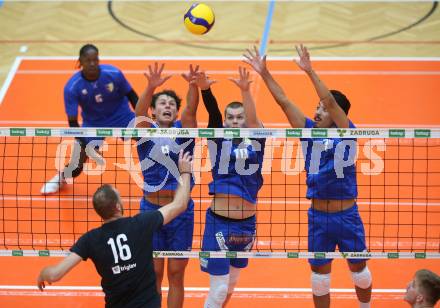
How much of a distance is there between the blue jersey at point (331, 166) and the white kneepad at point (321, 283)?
927 millimetres

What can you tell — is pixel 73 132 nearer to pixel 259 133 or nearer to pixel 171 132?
pixel 171 132

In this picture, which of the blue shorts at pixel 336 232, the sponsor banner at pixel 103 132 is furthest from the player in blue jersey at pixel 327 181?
the sponsor banner at pixel 103 132

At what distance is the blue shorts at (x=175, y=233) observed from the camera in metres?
9.17

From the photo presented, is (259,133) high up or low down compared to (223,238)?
up

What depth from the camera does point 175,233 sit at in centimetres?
919

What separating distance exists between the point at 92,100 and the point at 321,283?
19.3 feet

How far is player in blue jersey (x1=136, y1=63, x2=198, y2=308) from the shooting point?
30.0ft

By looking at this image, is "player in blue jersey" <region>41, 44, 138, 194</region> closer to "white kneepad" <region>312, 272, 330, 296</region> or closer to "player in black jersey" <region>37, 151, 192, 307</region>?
"white kneepad" <region>312, 272, 330, 296</region>

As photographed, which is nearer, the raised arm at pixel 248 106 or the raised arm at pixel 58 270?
the raised arm at pixel 58 270

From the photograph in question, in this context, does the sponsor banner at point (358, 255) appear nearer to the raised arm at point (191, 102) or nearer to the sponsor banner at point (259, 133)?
the sponsor banner at point (259, 133)

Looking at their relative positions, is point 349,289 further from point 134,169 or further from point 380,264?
point 134,169

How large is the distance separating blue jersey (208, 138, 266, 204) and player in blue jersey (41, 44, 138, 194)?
4.60 meters

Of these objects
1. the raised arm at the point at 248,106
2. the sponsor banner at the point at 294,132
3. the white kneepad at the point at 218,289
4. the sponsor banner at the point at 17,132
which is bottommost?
the white kneepad at the point at 218,289

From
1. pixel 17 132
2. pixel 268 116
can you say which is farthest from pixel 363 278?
pixel 268 116
